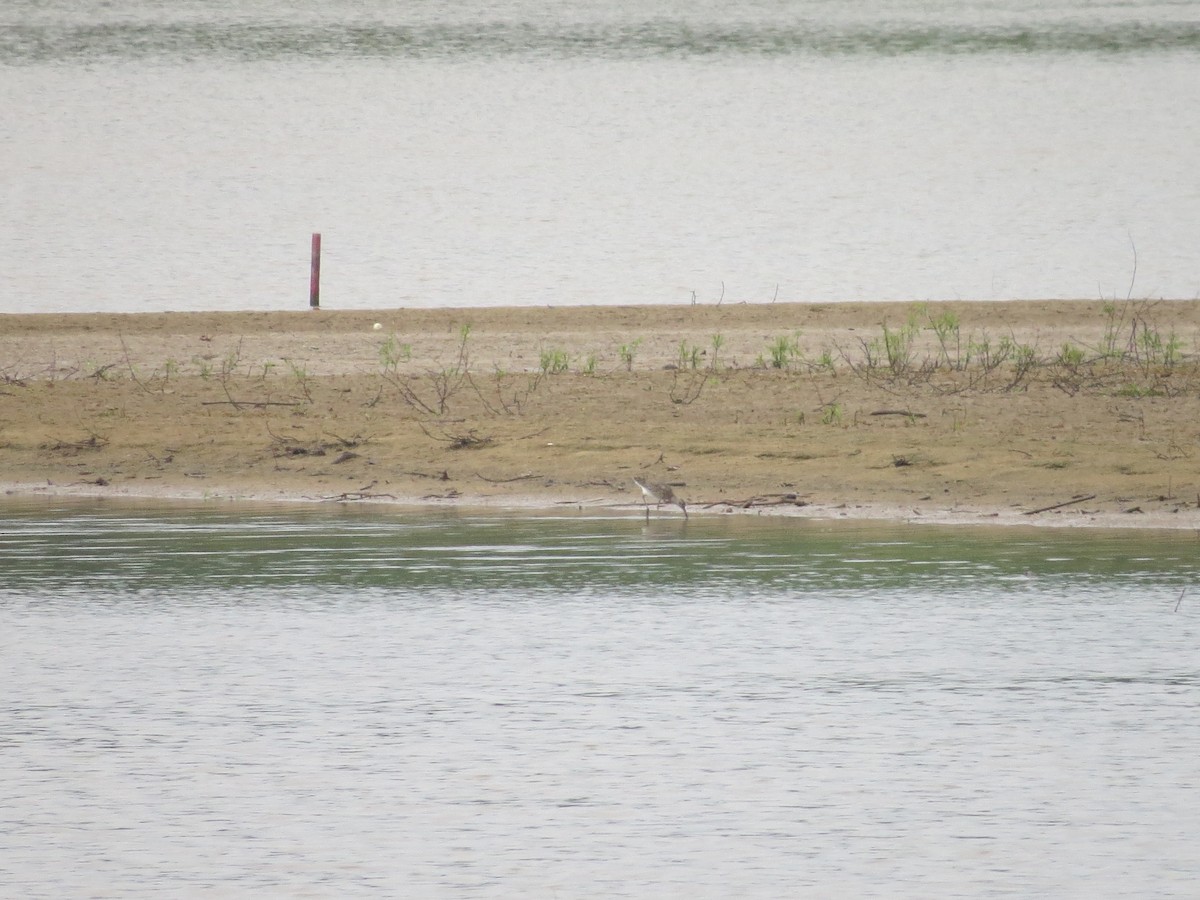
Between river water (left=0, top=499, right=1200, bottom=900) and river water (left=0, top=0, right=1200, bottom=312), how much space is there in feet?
46.9

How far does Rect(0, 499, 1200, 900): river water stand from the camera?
19.5 feet

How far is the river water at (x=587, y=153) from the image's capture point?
27609 millimetres

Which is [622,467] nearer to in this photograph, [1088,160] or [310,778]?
[310,778]

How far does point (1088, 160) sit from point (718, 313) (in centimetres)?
1742

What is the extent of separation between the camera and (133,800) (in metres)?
6.58

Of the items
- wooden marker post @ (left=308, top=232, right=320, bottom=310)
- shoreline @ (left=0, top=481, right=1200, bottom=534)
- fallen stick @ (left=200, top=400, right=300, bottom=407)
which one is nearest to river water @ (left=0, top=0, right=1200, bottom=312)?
wooden marker post @ (left=308, top=232, right=320, bottom=310)

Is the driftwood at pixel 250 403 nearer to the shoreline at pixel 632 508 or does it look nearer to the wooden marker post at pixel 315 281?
the shoreline at pixel 632 508

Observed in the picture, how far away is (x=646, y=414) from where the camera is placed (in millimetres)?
16625

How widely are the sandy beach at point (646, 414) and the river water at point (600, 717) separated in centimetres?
210

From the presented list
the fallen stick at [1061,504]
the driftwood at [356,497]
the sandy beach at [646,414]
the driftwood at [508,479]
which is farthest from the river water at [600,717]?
the driftwood at [508,479]

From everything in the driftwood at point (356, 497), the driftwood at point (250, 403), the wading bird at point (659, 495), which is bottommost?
the driftwood at point (356, 497)

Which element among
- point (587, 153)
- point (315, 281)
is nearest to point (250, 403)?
point (315, 281)

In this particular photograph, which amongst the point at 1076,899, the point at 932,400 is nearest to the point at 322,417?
the point at 932,400

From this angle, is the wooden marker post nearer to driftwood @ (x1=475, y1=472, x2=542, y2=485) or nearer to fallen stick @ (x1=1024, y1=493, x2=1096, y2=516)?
driftwood @ (x1=475, y1=472, x2=542, y2=485)
